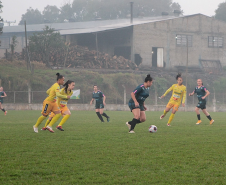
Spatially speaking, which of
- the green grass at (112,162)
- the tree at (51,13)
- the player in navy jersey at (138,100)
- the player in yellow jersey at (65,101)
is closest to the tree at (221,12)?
the tree at (51,13)

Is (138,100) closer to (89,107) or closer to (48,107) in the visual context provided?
(48,107)

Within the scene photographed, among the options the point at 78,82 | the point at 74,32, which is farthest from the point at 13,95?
the point at 74,32

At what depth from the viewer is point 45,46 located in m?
43.6

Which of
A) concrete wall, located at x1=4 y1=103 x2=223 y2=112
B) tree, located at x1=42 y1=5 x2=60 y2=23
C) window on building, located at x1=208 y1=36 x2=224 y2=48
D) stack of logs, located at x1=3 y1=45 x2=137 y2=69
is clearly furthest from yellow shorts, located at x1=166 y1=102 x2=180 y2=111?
tree, located at x1=42 y1=5 x2=60 y2=23

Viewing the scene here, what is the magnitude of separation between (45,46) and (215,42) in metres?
24.5

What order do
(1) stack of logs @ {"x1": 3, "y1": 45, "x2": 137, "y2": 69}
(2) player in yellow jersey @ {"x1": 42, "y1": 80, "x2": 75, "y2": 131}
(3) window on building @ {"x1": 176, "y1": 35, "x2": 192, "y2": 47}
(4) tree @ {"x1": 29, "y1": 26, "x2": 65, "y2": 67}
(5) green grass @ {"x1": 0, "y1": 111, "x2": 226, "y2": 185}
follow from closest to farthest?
(5) green grass @ {"x1": 0, "y1": 111, "x2": 226, "y2": 185}, (2) player in yellow jersey @ {"x1": 42, "y1": 80, "x2": 75, "y2": 131}, (4) tree @ {"x1": 29, "y1": 26, "x2": 65, "y2": 67}, (1) stack of logs @ {"x1": 3, "y1": 45, "x2": 137, "y2": 69}, (3) window on building @ {"x1": 176, "y1": 35, "x2": 192, "y2": 47}

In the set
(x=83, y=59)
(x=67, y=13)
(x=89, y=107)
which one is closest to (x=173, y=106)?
(x=89, y=107)

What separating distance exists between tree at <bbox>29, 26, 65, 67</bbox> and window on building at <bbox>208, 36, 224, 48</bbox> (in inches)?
843

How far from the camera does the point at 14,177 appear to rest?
15.9 ft

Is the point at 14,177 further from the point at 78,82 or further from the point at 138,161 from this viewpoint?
the point at 78,82

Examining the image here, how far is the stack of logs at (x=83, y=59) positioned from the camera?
142ft

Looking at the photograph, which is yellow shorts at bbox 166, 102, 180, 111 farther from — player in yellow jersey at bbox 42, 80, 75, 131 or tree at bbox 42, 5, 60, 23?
tree at bbox 42, 5, 60, 23

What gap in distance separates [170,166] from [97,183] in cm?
146

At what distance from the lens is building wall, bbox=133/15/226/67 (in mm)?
46594
